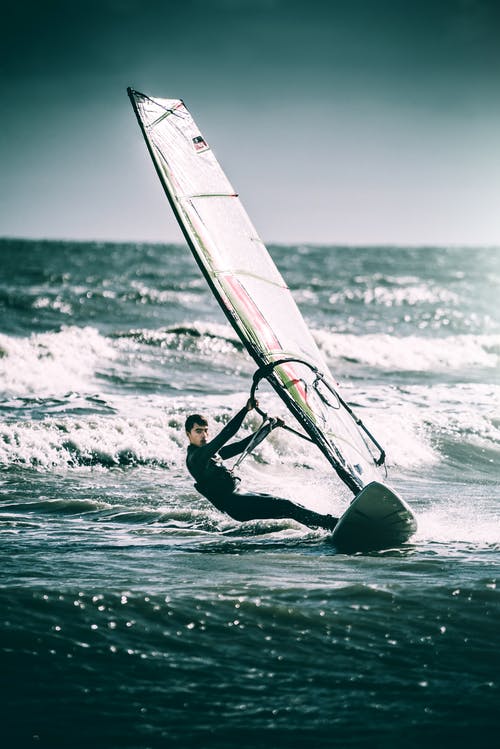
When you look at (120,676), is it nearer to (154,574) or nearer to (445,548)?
(154,574)

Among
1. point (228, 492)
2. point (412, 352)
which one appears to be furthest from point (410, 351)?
point (228, 492)

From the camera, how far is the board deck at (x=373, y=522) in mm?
5508

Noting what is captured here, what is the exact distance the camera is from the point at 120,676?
3787 mm

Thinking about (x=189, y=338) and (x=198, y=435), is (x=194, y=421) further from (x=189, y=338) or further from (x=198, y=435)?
(x=189, y=338)

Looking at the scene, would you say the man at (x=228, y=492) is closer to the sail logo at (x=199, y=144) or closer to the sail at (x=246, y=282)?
the sail at (x=246, y=282)

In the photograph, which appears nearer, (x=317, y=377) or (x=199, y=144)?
(x=317, y=377)

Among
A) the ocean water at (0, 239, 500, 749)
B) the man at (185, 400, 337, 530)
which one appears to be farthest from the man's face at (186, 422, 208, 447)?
the ocean water at (0, 239, 500, 749)

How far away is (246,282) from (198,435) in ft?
3.75

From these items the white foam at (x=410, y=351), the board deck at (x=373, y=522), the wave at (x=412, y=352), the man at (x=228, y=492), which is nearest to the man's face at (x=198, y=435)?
the man at (x=228, y=492)

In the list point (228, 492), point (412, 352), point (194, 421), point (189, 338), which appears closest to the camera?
point (194, 421)

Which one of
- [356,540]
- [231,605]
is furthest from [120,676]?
[356,540]

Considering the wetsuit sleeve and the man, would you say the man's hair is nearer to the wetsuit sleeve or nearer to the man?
the man

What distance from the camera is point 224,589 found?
4680mm

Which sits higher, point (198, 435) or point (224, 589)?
point (198, 435)
